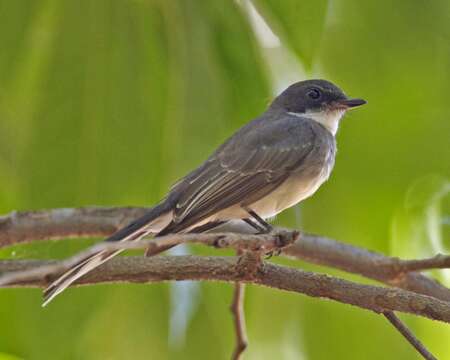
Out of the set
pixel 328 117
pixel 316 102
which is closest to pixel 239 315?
pixel 328 117

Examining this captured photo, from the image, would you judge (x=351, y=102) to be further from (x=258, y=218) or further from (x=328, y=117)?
(x=258, y=218)

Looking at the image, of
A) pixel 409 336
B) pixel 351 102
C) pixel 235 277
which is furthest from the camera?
pixel 351 102

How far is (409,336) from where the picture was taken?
8.55ft

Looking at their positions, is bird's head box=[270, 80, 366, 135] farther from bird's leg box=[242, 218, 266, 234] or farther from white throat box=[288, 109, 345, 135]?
bird's leg box=[242, 218, 266, 234]

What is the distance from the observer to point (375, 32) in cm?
317

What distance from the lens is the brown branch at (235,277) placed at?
105 inches

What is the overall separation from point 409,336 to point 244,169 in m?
1.53

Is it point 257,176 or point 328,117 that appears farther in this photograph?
point 328,117

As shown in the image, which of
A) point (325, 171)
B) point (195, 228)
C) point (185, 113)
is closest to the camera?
point (185, 113)

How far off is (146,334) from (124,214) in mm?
506

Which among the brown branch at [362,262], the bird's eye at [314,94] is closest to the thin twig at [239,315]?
the brown branch at [362,262]

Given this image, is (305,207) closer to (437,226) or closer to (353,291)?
(437,226)

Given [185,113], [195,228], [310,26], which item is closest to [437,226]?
[195,228]

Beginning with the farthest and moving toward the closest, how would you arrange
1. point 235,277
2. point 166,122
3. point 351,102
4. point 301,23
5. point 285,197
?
point 351,102 < point 285,197 < point 166,122 < point 235,277 < point 301,23
